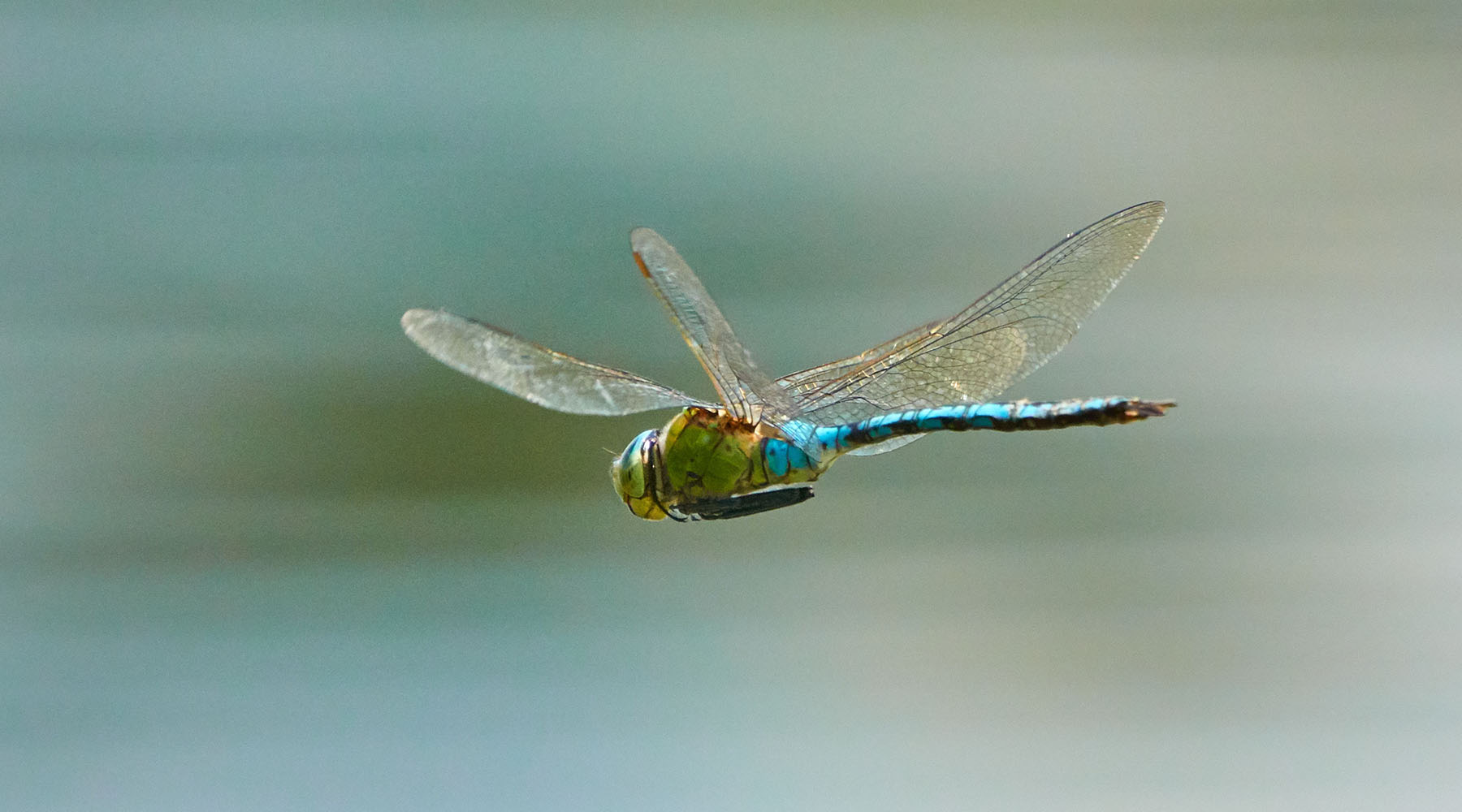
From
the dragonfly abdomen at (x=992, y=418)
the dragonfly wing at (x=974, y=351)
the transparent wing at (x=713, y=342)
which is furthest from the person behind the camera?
the dragonfly wing at (x=974, y=351)

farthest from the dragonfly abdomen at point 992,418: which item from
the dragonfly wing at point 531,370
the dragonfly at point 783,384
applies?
the dragonfly wing at point 531,370

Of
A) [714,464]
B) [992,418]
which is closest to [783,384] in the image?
[714,464]

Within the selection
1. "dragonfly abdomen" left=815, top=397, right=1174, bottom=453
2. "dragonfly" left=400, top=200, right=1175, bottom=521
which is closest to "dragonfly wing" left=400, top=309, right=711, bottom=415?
"dragonfly" left=400, top=200, right=1175, bottom=521

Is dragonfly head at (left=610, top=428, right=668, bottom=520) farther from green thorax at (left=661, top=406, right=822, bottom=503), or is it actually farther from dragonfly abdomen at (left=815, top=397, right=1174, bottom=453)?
dragonfly abdomen at (left=815, top=397, right=1174, bottom=453)

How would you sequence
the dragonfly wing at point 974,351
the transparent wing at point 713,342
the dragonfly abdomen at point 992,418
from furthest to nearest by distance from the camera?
the dragonfly wing at point 974,351 < the transparent wing at point 713,342 < the dragonfly abdomen at point 992,418

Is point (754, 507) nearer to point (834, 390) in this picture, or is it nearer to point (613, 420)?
point (834, 390)

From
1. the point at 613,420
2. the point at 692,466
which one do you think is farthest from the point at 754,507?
the point at 613,420

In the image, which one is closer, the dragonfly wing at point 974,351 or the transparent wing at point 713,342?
the transparent wing at point 713,342

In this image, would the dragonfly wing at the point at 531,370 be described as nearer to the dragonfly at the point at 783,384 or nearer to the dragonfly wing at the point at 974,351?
the dragonfly at the point at 783,384
